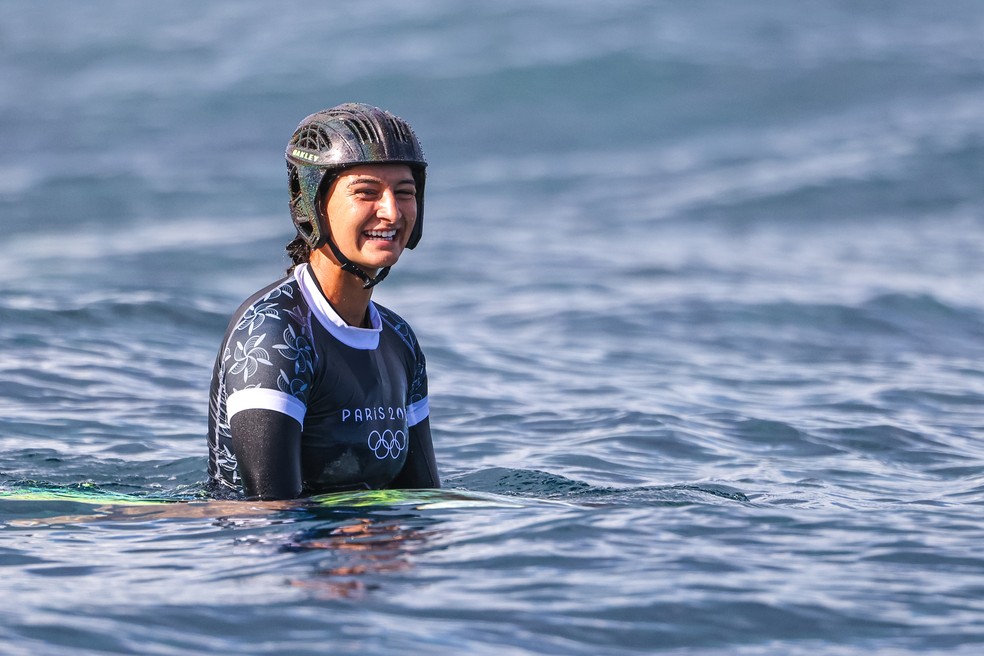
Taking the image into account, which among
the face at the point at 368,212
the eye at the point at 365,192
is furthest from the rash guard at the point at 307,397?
the eye at the point at 365,192

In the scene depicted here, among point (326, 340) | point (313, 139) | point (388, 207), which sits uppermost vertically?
point (313, 139)

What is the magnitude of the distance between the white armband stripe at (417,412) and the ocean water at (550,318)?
546 mm

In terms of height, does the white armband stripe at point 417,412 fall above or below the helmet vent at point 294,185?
below

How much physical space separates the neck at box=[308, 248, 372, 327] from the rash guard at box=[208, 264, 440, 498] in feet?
0.13

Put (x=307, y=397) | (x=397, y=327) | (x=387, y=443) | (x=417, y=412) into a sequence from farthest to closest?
1. (x=417, y=412)
2. (x=397, y=327)
3. (x=387, y=443)
4. (x=307, y=397)

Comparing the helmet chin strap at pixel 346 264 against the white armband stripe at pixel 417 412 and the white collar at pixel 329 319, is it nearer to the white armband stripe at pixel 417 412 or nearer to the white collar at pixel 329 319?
the white collar at pixel 329 319

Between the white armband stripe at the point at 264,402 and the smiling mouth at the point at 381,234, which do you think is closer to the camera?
the white armband stripe at the point at 264,402

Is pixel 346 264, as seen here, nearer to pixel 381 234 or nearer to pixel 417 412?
pixel 381 234

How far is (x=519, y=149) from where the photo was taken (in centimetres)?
2364

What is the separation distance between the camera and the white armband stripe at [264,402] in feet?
17.6

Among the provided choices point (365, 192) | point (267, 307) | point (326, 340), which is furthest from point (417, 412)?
point (365, 192)

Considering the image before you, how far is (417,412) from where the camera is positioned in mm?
6301

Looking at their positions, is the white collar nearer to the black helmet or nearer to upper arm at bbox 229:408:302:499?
the black helmet

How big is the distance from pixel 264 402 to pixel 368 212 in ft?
2.83
